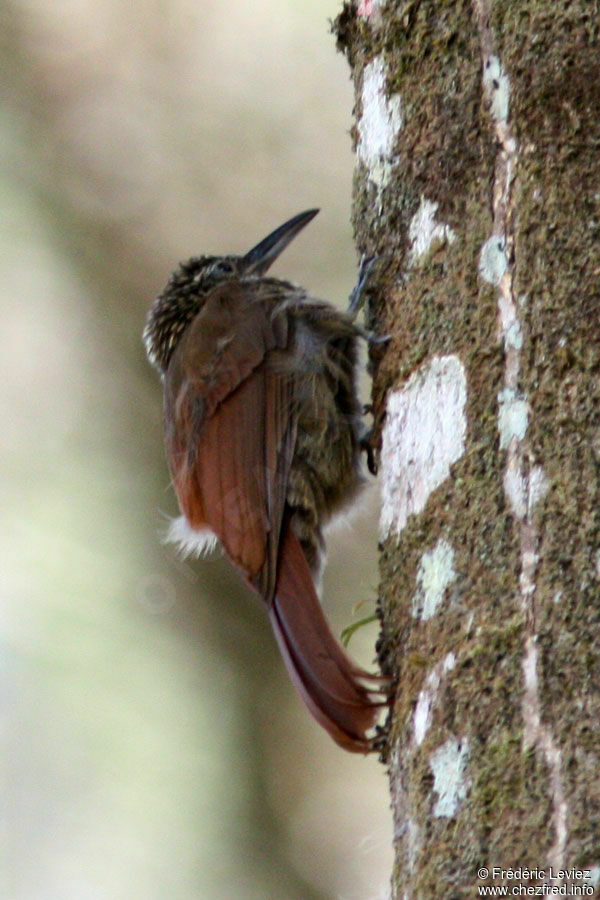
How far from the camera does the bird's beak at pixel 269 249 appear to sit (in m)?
3.73

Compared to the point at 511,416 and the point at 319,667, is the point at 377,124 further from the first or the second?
the point at 319,667

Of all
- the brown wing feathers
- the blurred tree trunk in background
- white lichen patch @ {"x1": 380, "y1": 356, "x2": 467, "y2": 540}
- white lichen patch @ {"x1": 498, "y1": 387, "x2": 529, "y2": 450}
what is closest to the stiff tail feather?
the brown wing feathers

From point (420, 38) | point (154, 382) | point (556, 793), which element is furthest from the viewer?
point (154, 382)

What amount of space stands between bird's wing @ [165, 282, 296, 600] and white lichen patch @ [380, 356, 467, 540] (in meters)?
A: 0.47

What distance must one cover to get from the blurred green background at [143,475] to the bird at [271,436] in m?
1.20

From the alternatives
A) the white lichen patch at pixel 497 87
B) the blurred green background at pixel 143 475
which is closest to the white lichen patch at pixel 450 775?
the white lichen patch at pixel 497 87

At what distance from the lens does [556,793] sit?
5.50 feet

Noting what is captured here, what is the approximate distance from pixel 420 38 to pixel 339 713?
4.46 feet

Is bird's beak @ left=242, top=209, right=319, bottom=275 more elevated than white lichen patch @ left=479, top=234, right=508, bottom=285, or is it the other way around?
bird's beak @ left=242, top=209, right=319, bottom=275

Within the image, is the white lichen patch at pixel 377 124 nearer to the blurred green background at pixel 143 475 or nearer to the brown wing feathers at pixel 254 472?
the brown wing feathers at pixel 254 472

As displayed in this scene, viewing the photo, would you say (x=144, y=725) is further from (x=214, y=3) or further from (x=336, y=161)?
(x=214, y=3)

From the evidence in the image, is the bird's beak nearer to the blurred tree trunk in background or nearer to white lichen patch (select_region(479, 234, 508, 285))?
the blurred tree trunk in background

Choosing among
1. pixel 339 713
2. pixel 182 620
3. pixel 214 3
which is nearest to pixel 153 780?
pixel 182 620

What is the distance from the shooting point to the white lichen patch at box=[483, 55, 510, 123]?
2.23m
